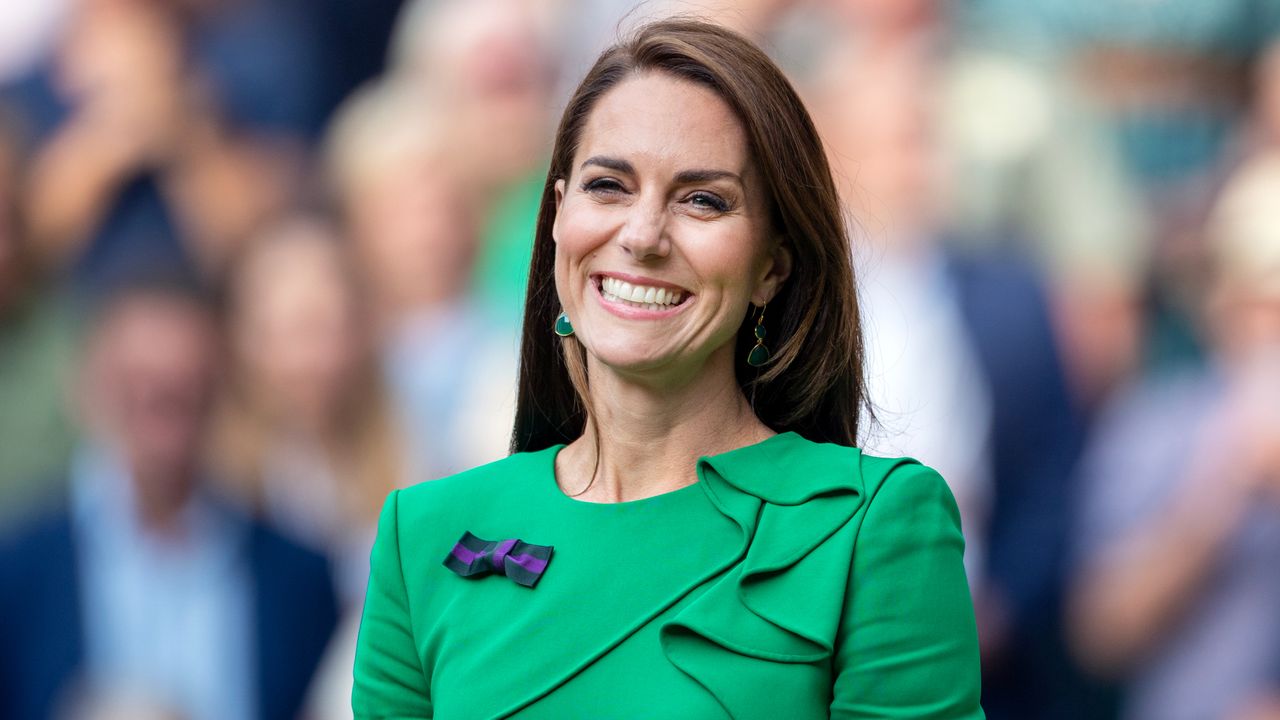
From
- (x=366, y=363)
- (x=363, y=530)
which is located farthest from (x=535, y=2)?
(x=363, y=530)

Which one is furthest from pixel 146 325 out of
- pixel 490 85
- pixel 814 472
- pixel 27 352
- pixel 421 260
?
pixel 814 472

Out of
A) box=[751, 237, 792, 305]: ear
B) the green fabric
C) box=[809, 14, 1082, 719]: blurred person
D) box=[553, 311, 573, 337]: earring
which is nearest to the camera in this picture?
box=[751, 237, 792, 305]: ear

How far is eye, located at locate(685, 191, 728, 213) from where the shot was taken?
2.24 m

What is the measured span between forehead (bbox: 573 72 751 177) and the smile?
0.16 metres

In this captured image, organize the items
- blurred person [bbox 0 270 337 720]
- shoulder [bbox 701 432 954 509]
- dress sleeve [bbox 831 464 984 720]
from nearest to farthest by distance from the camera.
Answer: dress sleeve [bbox 831 464 984 720] → shoulder [bbox 701 432 954 509] → blurred person [bbox 0 270 337 720]

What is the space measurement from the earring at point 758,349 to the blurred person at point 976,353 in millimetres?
3405

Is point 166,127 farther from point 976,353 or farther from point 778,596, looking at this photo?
point 778,596

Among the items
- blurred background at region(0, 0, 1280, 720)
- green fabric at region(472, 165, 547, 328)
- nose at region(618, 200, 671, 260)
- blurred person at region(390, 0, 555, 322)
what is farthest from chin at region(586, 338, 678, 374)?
blurred person at region(390, 0, 555, 322)

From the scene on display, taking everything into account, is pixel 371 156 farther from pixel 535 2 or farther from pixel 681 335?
pixel 681 335

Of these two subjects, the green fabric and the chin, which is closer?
the chin

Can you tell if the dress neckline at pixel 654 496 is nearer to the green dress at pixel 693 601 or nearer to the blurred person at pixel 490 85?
the green dress at pixel 693 601

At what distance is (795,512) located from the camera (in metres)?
Answer: 2.21

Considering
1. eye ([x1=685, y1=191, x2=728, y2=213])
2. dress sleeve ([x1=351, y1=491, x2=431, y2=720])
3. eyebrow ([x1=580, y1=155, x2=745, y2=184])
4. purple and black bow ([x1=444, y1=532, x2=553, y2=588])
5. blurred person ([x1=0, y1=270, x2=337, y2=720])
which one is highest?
eyebrow ([x1=580, y1=155, x2=745, y2=184])

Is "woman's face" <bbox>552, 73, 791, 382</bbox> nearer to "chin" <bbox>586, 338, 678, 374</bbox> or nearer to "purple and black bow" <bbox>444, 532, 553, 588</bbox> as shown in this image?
"chin" <bbox>586, 338, 678, 374</bbox>
